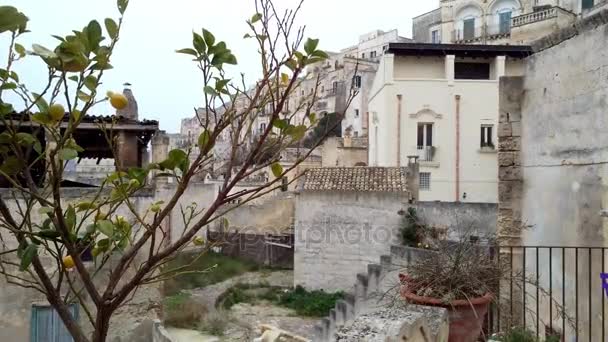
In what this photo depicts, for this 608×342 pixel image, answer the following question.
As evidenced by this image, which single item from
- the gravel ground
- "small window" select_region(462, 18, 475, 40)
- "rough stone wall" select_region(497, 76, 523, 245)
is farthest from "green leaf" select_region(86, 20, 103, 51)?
"small window" select_region(462, 18, 475, 40)

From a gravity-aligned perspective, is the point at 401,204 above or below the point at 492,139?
below

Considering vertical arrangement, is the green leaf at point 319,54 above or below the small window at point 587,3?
below

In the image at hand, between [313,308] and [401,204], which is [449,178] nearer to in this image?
[401,204]

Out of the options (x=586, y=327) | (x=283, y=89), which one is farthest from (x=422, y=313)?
(x=586, y=327)

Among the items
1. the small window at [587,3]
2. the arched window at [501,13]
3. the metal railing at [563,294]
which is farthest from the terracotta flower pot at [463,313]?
the arched window at [501,13]

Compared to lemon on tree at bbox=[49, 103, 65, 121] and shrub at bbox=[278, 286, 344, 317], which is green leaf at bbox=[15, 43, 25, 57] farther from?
shrub at bbox=[278, 286, 344, 317]

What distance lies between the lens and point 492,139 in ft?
67.3

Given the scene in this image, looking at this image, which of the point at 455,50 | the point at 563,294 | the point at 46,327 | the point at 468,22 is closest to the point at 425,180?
the point at 455,50

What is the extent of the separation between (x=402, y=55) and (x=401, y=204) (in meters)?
8.26

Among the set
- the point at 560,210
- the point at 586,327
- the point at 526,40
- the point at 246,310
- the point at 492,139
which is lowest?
the point at 246,310

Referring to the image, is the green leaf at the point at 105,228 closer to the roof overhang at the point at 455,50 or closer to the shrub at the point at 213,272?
the shrub at the point at 213,272

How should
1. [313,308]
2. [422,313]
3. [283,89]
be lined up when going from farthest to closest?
[313,308] < [422,313] < [283,89]

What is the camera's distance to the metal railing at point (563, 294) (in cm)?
452

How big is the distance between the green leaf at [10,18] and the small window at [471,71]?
67.6ft
